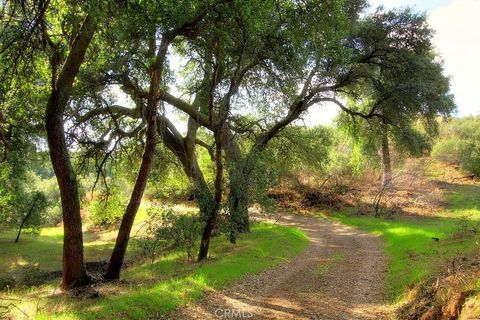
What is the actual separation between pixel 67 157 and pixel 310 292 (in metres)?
8.32

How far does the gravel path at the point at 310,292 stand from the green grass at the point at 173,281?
53 centimetres

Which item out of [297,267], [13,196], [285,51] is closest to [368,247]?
[297,267]

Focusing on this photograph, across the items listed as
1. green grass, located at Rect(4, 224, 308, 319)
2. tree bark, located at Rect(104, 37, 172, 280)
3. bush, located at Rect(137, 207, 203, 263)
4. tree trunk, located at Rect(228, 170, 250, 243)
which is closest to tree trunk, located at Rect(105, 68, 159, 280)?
tree bark, located at Rect(104, 37, 172, 280)

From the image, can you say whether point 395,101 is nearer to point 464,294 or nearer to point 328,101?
point 328,101

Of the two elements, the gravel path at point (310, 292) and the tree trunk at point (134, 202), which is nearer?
the gravel path at point (310, 292)

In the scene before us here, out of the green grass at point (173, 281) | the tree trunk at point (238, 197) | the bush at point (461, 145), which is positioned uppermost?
the bush at point (461, 145)

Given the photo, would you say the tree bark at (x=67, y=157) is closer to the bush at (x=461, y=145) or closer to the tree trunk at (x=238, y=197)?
the tree trunk at (x=238, y=197)

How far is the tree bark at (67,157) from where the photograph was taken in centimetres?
1142

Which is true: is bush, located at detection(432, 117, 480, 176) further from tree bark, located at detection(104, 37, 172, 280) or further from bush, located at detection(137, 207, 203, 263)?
tree bark, located at detection(104, 37, 172, 280)

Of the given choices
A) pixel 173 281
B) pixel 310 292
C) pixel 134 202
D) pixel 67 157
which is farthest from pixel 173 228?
pixel 310 292

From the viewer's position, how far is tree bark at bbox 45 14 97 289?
11422 millimetres

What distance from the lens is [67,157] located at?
11836 millimetres

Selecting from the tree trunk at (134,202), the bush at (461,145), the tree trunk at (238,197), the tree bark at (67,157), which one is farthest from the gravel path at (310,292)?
the bush at (461,145)

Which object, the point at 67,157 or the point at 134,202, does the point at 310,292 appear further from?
the point at 67,157
